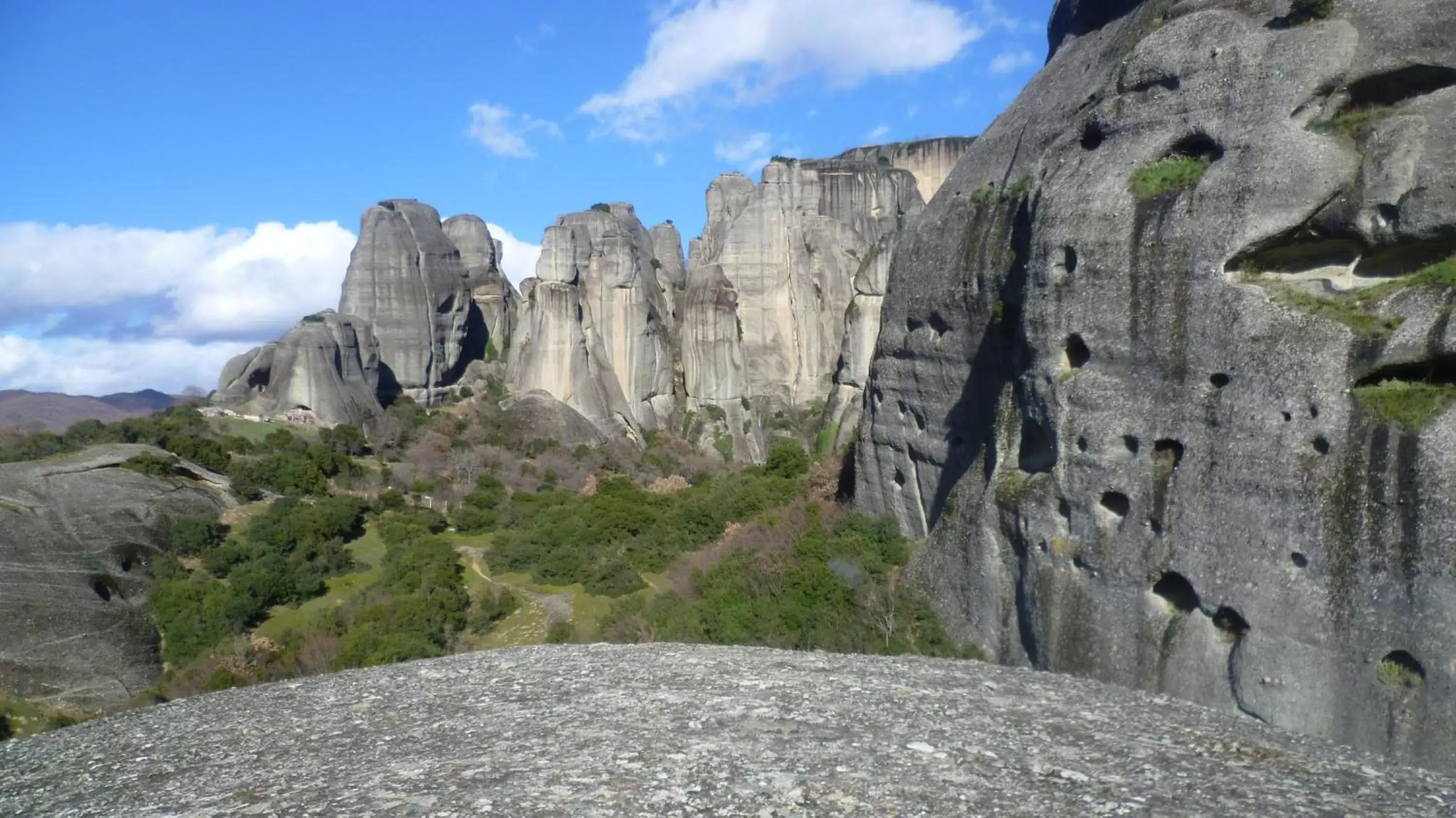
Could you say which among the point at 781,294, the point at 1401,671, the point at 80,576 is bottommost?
the point at 80,576

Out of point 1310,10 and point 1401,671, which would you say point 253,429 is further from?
point 1401,671

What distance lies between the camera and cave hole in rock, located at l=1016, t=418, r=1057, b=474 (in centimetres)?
1620

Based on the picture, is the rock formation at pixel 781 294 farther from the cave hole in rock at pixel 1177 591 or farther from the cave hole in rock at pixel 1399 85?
the cave hole in rock at pixel 1399 85

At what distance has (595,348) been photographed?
174 ft

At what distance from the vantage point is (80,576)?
2303 cm

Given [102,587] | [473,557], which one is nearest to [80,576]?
[102,587]

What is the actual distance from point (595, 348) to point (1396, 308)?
140 ft

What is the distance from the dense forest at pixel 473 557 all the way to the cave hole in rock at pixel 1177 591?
11.5ft

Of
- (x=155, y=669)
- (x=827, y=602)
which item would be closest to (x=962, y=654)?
(x=827, y=602)

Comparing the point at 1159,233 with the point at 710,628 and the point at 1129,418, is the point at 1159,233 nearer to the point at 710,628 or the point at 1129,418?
the point at 1129,418

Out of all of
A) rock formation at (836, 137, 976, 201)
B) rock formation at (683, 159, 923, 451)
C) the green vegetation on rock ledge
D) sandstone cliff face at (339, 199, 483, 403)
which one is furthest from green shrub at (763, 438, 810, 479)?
rock formation at (836, 137, 976, 201)

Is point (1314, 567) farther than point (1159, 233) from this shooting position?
No

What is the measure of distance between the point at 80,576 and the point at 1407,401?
76.1ft

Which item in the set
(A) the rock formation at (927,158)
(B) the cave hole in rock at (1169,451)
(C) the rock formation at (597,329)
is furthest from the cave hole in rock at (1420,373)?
(A) the rock formation at (927,158)
